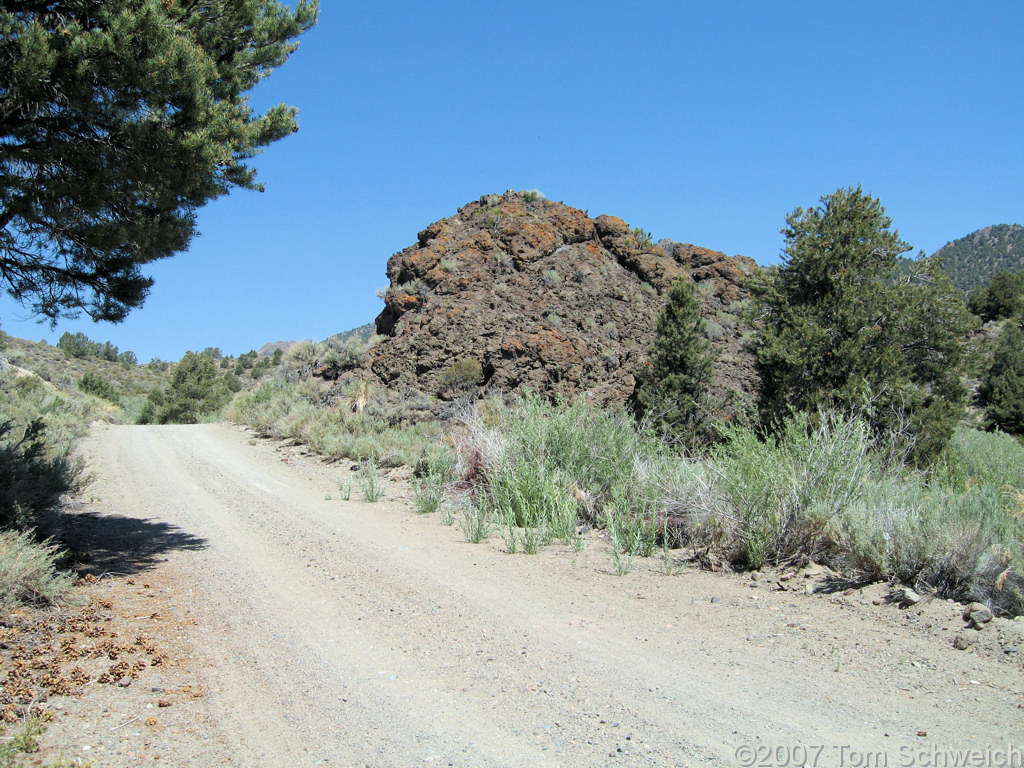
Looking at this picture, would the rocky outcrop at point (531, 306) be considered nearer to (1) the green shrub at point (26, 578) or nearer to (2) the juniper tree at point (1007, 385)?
(1) the green shrub at point (26, 578)

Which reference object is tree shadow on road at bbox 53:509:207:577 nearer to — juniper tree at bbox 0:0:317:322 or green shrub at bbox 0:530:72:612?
green shrub at bbox 0:530:72:612

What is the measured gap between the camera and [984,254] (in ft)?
234

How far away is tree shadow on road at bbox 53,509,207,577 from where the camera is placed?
6.16 m

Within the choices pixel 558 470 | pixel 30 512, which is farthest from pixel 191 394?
pixel 558 470

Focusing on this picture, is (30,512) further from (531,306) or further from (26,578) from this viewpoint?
(531,306)

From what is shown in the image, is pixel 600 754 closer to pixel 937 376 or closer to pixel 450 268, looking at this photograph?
pixel 937 376

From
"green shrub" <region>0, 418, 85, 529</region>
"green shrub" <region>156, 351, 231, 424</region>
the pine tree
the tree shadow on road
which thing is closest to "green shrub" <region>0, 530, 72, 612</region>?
the tree shadow on road

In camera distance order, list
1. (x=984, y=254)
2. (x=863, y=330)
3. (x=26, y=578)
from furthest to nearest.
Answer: (x=984, y=254), (x=863, y=330), (x=26, y=578)

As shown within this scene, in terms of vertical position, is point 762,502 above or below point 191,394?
below

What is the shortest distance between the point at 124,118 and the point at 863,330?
13.2 metres

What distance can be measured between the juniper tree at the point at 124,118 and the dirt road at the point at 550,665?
332 centimetres

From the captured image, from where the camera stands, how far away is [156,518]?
859cm

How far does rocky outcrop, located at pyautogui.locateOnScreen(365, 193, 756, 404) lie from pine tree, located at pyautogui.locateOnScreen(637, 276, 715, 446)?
124 cm

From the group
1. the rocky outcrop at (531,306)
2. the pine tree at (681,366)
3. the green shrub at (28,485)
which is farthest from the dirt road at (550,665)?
the rocky outcrop at (531,306)
